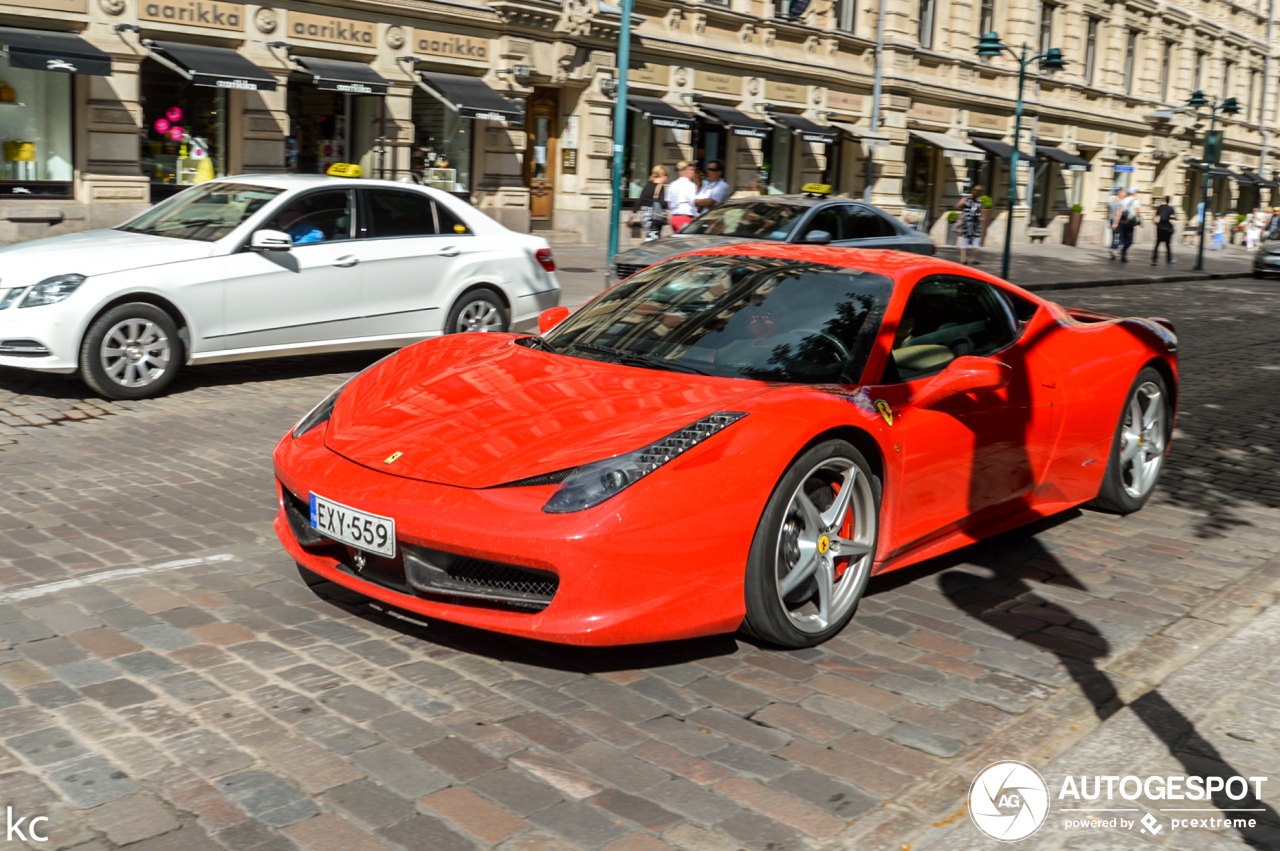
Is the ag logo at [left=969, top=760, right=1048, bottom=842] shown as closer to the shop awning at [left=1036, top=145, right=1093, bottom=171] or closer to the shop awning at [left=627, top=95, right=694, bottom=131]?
the shop awning at [left=627, top=95, right=694, bottom=131]

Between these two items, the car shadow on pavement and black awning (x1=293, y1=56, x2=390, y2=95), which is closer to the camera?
the car shadow on pavement

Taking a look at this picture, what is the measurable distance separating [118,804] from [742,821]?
155 centimetres

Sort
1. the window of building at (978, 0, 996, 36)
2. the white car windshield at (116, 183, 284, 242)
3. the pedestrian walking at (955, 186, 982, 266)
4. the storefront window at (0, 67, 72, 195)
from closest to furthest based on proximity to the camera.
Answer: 1. the white car windshield at (116, 183, 284, 242)
2. the storefront window at (0, 67, 72, 195)
3. the pedestrian walking at (955, 186, 982, 266)
4. the window of building at (978, 0, 996, 36)

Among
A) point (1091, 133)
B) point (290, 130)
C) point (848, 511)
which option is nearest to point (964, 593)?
point (848, 511)

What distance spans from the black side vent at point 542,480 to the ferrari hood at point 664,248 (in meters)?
10.1

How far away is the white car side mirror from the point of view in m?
8.93

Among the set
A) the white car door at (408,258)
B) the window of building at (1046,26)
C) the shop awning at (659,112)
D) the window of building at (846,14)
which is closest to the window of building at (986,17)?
the window of building at (1046,26)

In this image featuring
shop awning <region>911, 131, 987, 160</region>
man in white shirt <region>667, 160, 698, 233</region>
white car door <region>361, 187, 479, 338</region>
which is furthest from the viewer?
shop awning <region>911, 131, 987, 160</region>

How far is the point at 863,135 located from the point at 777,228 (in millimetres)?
18996

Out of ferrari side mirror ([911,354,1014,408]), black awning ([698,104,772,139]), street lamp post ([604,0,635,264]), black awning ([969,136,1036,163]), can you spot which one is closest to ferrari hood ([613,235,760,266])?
street lamp post ([604,0,635,264])

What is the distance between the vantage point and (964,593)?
5156 mm

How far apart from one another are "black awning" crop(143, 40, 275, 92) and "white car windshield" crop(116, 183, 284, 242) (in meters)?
10.6

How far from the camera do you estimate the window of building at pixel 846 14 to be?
32.5 meters

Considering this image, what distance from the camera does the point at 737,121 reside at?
94.2ft
